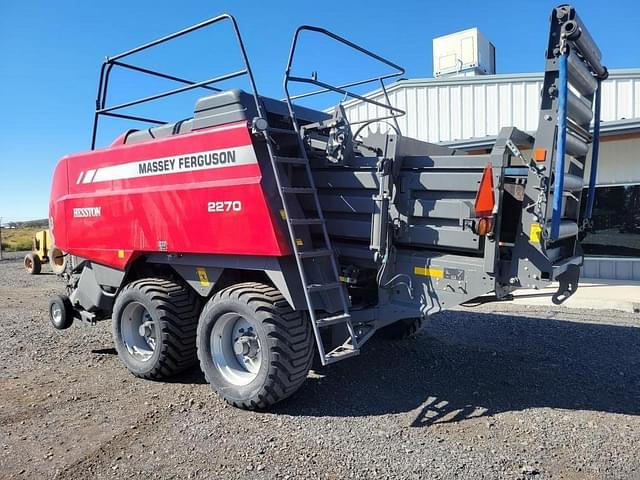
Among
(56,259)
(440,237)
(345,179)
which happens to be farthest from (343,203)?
(56,259)

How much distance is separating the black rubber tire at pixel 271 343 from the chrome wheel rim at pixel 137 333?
1.30 metres

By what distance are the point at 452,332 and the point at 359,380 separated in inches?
Answer: 89.1

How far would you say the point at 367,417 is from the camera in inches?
158

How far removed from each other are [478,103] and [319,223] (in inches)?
324

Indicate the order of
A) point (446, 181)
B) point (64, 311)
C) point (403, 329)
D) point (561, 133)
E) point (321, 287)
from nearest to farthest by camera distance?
1. point (561, 133)
2. point (446, 181)
3. point (321, 287)
4. point (403, 329)
5. point (64, 311)

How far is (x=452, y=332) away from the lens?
668cm

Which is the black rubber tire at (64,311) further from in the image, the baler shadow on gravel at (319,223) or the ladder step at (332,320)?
the ladder step at (332,320)

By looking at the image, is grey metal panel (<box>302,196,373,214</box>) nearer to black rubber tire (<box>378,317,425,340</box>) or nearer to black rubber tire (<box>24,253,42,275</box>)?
black rubber tire (<box>378,317,425,340</box>)

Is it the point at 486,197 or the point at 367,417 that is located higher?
the point at 486,197

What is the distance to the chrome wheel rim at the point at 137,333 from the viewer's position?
206 inches

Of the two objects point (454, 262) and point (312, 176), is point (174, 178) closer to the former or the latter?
point (312, 176)

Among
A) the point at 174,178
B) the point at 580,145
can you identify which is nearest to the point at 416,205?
the point at 580,145

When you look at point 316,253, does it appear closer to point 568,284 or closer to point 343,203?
point 343,203

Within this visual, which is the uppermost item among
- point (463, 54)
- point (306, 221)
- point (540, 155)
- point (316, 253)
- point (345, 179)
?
point (463, 54)
